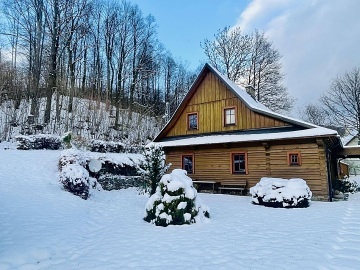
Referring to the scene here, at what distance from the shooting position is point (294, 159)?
1245 cm

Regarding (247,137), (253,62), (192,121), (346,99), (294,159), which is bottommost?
(294,159)

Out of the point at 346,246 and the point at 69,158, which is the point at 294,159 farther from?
the point at 69,158

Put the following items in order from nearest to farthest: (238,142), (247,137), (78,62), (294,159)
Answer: (294,159) < (247,137) < (238,142) < (78,62)

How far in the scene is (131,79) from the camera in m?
30.2

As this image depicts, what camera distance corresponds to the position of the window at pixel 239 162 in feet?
45.7

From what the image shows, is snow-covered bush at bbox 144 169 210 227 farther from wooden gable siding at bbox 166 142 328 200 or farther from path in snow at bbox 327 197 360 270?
wooden gable siding at bbox 166 142 328 200

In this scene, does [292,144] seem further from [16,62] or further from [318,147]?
[16,62]

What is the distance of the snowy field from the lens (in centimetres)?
453

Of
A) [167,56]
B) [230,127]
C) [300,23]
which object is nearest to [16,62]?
[167,56]

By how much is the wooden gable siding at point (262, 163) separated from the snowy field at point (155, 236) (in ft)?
6.28

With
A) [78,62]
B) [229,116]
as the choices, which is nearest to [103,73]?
[78,62]

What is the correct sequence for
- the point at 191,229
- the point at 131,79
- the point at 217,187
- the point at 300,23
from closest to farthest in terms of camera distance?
the point at 191,229 < the point at 217,187 < the point at 300,23 < the point at 131,79

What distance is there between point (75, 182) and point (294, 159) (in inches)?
385

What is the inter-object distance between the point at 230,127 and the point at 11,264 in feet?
39.5
